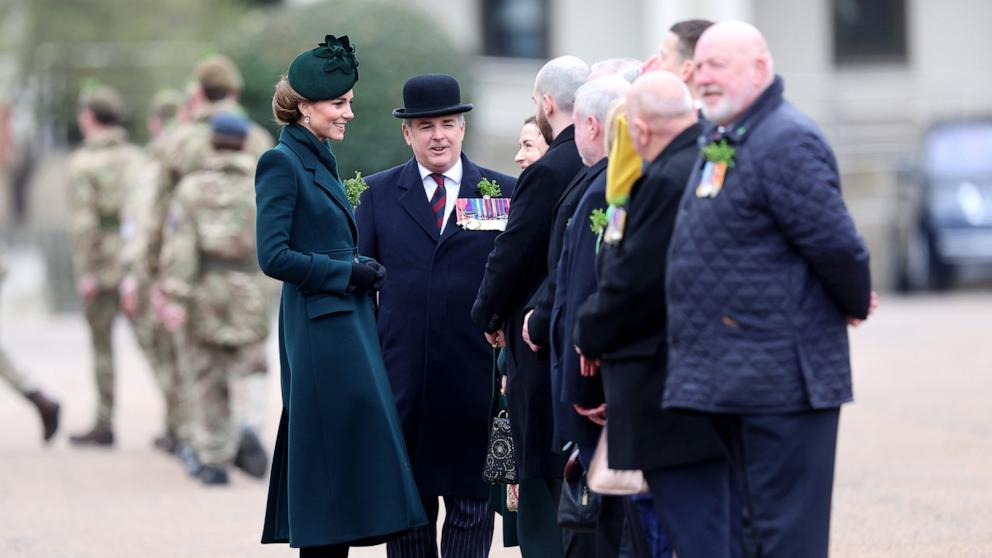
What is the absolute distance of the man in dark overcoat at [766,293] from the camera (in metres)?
5.36

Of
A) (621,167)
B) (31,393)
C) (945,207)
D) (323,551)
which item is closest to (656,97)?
(621,167)

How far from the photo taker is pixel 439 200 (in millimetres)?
7191

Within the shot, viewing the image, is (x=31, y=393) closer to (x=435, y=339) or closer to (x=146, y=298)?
(x=146, y=298)

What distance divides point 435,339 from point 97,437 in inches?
256

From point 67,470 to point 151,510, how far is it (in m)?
2.00

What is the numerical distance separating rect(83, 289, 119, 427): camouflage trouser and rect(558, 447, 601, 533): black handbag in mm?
7410

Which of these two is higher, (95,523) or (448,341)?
(448,341)

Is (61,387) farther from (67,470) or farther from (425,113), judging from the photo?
(425,113)

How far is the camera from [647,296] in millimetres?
5637

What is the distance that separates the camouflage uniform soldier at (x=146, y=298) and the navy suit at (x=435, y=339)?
17.2 feet

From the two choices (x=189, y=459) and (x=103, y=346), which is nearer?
(x=189, y=459)

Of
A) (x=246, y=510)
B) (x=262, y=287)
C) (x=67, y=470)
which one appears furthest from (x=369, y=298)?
(x=67, y=470)

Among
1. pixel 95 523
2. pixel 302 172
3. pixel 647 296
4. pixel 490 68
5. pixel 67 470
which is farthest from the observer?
pixel 490 68

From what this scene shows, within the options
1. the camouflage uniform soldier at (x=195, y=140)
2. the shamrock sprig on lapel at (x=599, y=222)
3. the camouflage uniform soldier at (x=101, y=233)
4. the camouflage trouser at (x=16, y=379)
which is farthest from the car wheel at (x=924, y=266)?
the shamrock sprig on lapel at (x=599, y=222)
